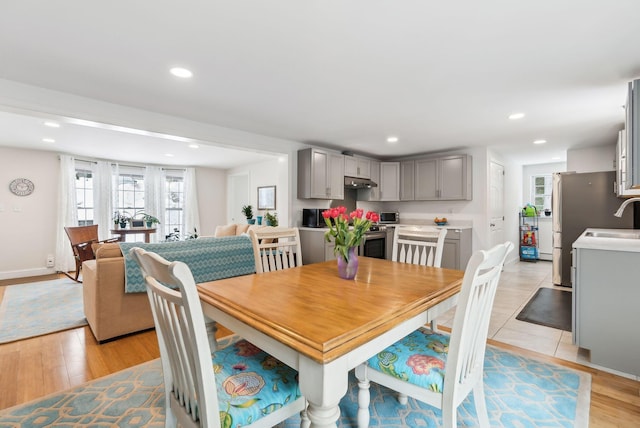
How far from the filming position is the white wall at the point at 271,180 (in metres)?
4.62

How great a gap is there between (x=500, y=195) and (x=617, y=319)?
12.7ft

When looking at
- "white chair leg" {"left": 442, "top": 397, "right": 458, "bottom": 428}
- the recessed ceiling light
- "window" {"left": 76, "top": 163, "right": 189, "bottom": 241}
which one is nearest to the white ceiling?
the recessed ceiling light

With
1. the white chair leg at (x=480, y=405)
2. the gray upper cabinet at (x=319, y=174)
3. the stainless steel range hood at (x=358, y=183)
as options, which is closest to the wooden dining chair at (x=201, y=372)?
the white chair leg at (x=480, y=405)

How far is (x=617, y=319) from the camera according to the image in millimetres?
2148

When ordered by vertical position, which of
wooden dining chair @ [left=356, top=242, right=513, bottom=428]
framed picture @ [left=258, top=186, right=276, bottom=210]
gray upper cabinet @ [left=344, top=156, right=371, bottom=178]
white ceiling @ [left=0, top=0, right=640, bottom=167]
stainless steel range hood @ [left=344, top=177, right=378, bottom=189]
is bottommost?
wooden dining chair @ [left=356, top=242, right=513, bottom=428]

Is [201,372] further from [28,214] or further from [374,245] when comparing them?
[28,214]

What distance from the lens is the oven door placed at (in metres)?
4.68

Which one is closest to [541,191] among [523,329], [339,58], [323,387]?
[523,329]

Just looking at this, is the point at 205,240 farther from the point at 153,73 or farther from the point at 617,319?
the point at 617,319

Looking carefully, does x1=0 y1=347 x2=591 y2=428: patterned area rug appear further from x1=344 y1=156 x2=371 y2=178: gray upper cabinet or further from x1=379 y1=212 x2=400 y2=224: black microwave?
x1=379 y1=212 x2=400 y2=224: black microwave

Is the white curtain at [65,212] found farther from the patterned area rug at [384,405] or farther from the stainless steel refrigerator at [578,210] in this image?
the stainless steel refrigerator at [578,210]

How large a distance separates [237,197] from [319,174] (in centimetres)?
385

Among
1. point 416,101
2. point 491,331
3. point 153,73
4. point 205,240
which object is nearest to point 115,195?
point 205,240

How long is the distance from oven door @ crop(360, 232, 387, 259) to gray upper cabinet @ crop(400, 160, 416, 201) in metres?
0.98
